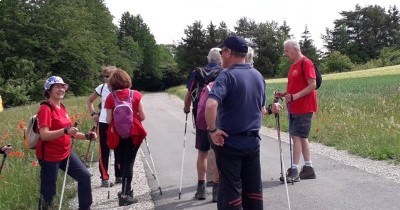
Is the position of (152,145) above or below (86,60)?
below

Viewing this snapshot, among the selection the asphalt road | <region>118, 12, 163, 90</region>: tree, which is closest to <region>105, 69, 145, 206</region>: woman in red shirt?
the asphalt road

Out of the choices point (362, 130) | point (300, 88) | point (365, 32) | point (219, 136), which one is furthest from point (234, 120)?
point (365, 32)

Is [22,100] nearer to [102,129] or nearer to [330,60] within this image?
[102,129]

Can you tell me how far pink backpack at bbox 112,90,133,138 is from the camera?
6422mm

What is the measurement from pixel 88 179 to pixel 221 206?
1.95m

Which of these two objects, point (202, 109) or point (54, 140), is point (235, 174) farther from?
point (54, 140)

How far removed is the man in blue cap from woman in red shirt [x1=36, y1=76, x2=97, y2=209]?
1.72 m

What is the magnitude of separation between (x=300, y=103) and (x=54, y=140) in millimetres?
4026

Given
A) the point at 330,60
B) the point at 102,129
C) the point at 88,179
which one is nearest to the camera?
the point at 88,179

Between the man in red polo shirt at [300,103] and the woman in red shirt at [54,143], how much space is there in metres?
3.37

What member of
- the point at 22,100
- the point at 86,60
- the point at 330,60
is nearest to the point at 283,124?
the point at 22,100

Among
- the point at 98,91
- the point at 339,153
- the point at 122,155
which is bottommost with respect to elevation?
the point at 339,153

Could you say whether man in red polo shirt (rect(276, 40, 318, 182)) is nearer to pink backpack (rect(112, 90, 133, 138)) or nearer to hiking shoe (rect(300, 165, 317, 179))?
hiking shoe (rect(300, 165, 317, 179))

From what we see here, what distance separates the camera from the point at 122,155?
6.69 metres
